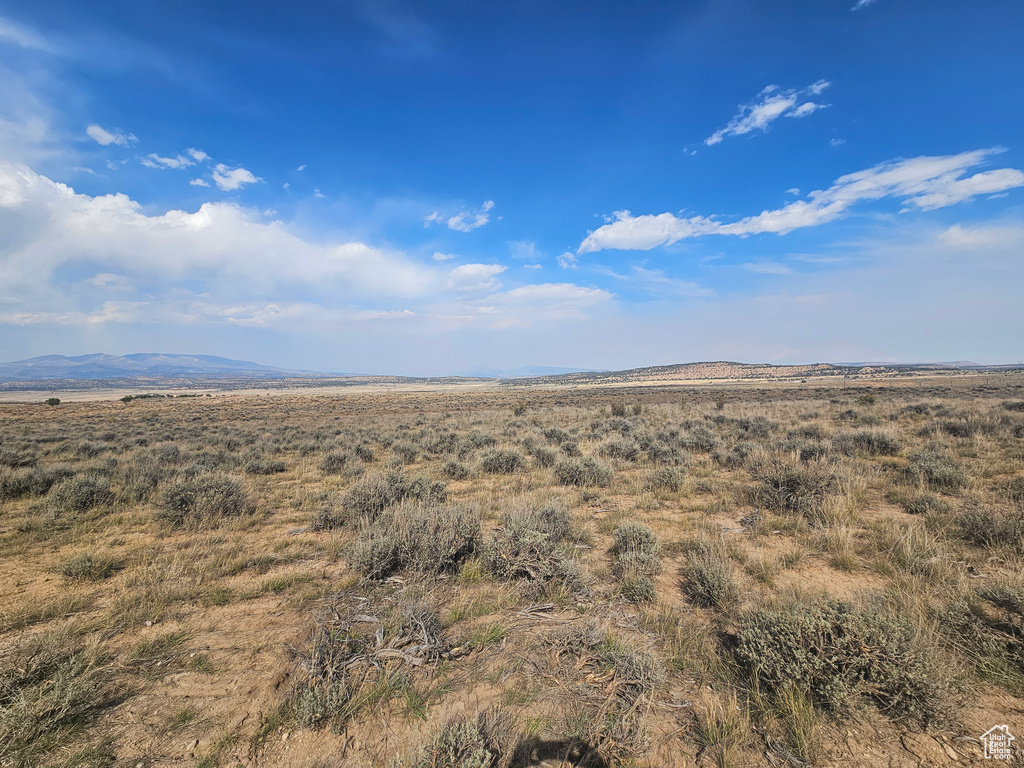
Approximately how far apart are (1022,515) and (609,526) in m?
5.34

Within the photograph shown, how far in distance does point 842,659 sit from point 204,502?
8.95m

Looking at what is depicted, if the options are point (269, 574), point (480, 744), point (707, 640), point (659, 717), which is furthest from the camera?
point (269, 574)

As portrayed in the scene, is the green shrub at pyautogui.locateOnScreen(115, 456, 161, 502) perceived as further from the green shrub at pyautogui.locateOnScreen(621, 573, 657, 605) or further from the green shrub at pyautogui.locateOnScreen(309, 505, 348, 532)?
the green shrub at pyautogui.locateOnScreen(621, 573, 657, 605)

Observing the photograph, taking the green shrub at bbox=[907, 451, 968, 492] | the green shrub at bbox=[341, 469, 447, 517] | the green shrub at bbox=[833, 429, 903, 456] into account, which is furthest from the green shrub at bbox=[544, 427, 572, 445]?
the green shrub at bbox=[907, 451, 968, 492]

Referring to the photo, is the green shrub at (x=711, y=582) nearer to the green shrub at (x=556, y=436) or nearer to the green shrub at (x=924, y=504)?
the green shrub at (x=924, y=504)

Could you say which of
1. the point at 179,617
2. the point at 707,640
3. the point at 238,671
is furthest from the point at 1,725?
the point at 707,640

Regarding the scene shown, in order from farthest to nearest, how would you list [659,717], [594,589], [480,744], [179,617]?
[594,589] → [179,617] → [659,717] → [480,744]

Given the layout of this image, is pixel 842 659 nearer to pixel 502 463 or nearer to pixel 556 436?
pixel 502 463

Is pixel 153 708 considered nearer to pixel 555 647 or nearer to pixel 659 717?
pixel 555 647

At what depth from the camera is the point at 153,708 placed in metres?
2.77

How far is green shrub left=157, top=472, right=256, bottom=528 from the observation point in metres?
6.63

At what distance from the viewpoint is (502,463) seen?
33.3 ft

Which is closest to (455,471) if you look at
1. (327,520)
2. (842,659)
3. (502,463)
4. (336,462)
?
(502,463)

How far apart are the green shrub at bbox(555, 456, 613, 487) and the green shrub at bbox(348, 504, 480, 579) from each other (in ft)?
12.7
